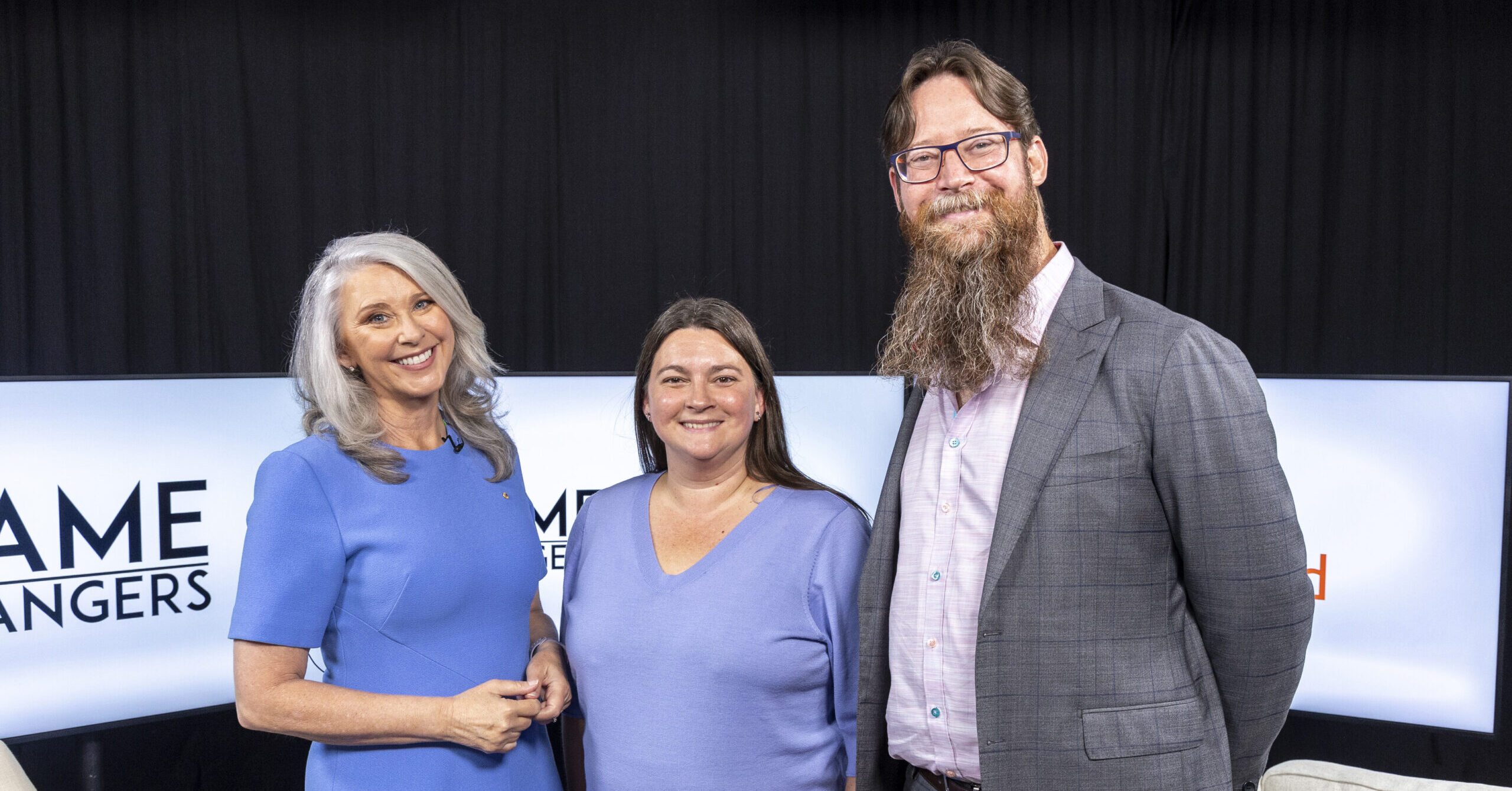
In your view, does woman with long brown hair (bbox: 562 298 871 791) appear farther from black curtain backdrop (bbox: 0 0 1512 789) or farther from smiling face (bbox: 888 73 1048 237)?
black curtain backdrop (bbox: 0 0 1512 789)

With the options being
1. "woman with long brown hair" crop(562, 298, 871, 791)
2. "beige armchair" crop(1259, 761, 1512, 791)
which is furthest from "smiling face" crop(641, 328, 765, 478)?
"beige armchair" crop(1259, 761, 1512, 791)

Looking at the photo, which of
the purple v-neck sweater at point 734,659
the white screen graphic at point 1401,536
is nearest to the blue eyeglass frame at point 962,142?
the purple v-neck sweater at point 734,659

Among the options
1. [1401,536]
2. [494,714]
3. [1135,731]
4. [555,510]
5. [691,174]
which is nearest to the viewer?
[1135,731]

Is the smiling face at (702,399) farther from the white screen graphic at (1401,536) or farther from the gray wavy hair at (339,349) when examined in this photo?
the white screen graphic at (1401,536)

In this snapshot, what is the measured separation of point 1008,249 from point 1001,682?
0.62m

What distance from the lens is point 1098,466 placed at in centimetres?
127

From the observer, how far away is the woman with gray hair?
4.75ft

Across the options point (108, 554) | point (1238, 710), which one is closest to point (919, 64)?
point (1238, 710)

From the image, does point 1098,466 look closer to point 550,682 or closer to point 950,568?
point 950,568

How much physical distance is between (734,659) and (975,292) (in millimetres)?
707

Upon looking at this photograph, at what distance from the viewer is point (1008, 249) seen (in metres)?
1.43

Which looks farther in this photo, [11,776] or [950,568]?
[11,776]

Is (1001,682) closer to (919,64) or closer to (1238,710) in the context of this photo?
(1238,710)

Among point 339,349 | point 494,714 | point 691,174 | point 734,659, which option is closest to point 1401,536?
point 734,659
